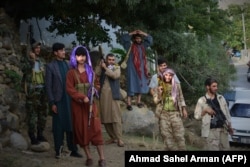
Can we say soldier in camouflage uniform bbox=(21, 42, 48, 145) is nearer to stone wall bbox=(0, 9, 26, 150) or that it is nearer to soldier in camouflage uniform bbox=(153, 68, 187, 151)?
stone wall bbox=(0, 9, 26, 150)

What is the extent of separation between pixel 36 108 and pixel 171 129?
2160 millimetres

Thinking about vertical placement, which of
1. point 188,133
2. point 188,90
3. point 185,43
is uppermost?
point 185,43

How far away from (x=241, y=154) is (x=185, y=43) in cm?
631

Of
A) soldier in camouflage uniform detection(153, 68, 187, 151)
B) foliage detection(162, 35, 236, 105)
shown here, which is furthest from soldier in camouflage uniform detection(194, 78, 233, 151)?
foliage detection(162, 35, 236, 105)

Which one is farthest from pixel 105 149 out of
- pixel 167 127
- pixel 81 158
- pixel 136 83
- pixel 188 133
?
pixel 188 133

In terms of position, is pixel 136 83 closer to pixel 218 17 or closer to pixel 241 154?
pixel 241 154

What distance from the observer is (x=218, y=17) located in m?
14.5

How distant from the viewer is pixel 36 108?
6664mm

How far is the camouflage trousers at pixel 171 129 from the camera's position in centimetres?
654

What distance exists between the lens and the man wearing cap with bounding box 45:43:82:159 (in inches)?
247

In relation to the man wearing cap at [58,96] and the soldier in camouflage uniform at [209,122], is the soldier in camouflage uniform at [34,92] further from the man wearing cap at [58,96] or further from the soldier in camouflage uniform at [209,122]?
the soldier in camouflage uniform at [209,122]

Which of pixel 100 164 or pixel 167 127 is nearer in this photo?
pixel 100 164

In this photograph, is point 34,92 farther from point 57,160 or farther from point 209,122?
point 209,122

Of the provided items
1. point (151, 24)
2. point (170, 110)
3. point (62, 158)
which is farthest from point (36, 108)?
point (151, 24)
